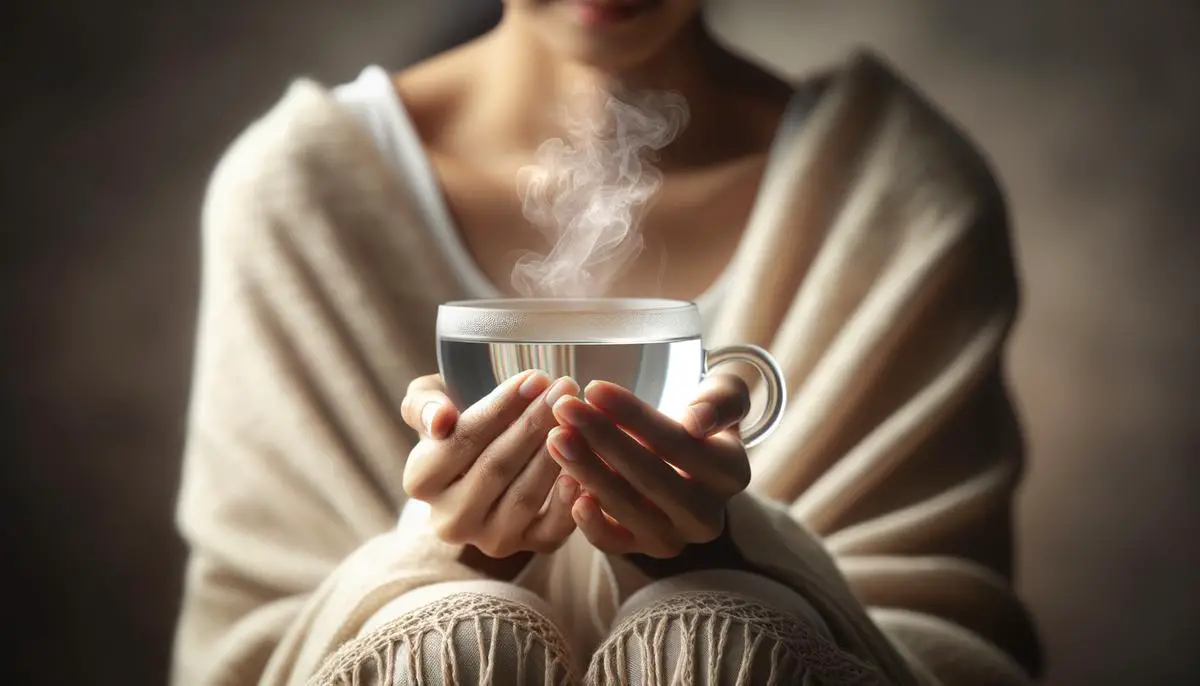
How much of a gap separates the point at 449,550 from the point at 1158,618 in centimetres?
71

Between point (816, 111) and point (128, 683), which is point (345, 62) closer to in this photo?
point (816, 111)

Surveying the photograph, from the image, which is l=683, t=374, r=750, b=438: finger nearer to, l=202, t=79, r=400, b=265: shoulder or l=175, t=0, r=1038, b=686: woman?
l=175, t=0, r=1038, b=686: woman

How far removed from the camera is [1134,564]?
107 cm

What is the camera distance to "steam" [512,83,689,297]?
1.05 meters

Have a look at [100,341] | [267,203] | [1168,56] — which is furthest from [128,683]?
[1168,56]

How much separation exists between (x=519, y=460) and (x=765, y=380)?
0.18 m

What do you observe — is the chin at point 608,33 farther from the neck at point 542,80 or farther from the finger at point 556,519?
the finger at point 556,519

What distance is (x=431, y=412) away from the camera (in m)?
0.67

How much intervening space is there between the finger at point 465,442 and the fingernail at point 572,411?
3 cm

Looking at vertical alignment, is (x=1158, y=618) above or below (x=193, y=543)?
below

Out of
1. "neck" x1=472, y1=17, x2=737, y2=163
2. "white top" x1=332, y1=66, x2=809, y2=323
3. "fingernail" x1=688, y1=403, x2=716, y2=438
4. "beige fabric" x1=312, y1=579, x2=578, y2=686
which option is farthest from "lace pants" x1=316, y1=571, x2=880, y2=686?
"neck" x1=472, y1=17, x2=737, y2=163

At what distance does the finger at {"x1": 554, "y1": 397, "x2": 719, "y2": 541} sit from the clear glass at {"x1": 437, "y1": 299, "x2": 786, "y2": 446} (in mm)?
48

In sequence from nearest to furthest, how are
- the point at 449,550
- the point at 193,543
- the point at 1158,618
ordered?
1. the point at 449,550
2. the point at 193,543
3. the point at 1158,618

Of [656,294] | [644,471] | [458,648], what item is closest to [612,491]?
[644,471]
